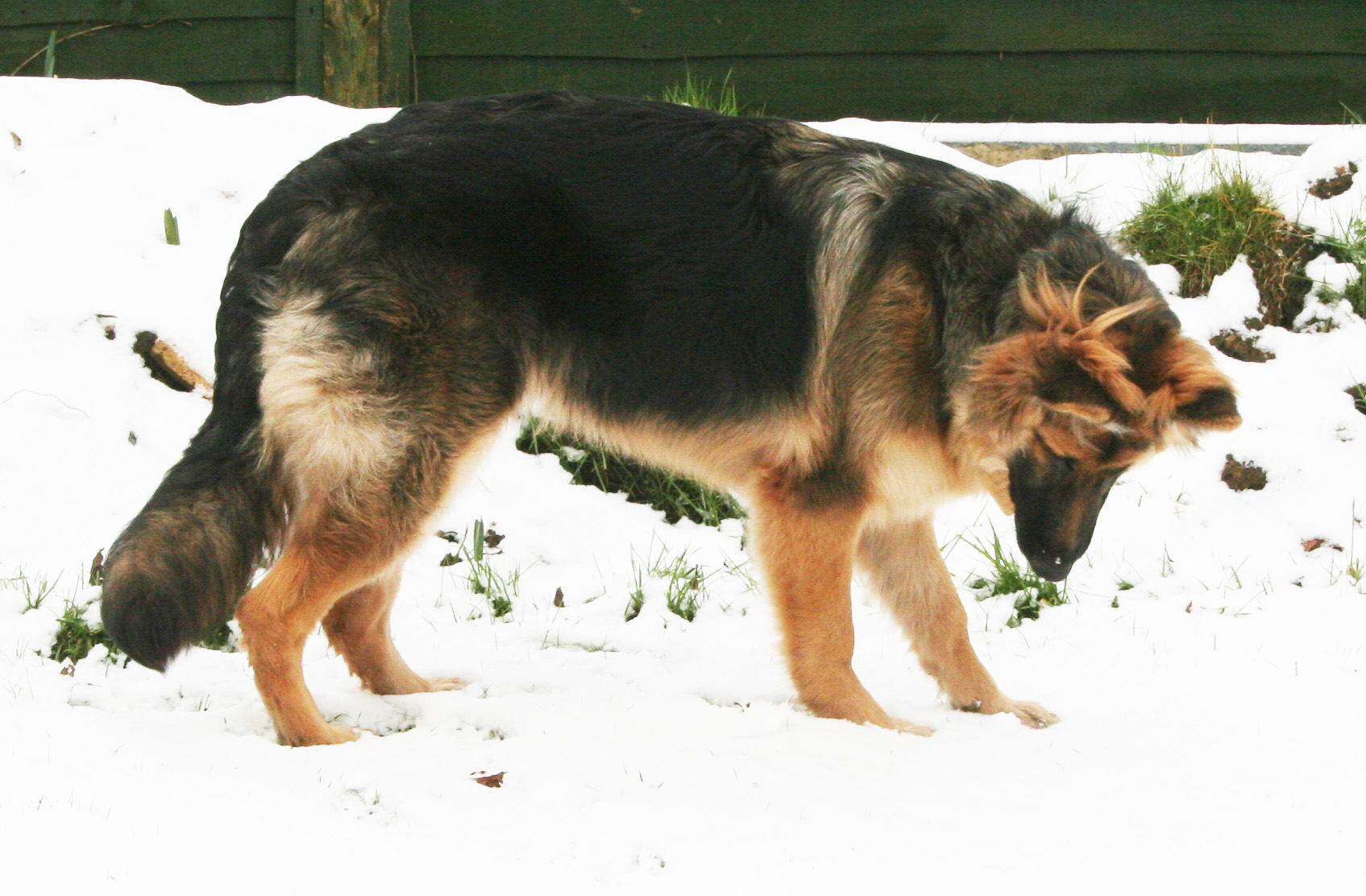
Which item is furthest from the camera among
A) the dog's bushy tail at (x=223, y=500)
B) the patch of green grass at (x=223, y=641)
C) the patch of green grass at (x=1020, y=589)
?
the patch of green grass at (x=1020, y=589)

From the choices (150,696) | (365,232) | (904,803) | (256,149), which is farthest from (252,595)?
(256,149)

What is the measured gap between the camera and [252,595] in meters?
3.59

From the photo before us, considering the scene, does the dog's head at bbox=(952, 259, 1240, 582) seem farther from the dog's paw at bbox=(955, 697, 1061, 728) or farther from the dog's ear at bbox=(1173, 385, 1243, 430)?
the dog's paw at bbox=(955, 697, 1061, 728)

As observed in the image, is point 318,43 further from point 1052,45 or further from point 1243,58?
point 1243,58

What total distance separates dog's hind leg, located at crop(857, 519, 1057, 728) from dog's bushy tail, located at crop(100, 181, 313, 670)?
1893 mm

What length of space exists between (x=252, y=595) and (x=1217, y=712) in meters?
2.93

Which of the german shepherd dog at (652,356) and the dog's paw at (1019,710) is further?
the dog's paw at (1019,710)

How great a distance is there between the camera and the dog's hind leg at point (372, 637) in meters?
4.09

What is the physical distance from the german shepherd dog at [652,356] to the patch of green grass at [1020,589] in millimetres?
1268

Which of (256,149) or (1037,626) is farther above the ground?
(256,149)

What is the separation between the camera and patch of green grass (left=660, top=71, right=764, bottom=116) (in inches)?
281

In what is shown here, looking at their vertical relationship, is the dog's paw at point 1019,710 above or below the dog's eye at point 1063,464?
below

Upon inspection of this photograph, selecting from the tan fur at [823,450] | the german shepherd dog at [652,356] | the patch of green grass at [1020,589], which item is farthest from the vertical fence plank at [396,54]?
the patch of green grass at [1020,589]

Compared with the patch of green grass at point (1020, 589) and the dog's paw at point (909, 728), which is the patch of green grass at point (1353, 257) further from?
the dog's paw at point (909, 728)
